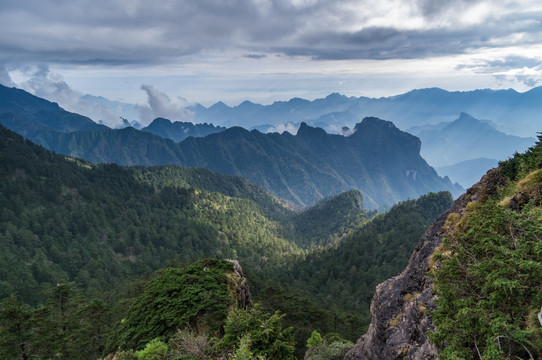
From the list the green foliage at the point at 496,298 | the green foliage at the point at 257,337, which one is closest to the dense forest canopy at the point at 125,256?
the green foliage at the point at 257,337

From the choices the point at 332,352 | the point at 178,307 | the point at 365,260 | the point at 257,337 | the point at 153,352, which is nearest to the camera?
the point at 153,352

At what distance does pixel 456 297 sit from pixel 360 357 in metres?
13.0

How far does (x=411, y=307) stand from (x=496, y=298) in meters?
8.87

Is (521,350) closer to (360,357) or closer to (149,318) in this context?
(360,357)

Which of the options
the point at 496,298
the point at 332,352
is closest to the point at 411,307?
the point at 496,298

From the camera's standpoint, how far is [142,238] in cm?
17500

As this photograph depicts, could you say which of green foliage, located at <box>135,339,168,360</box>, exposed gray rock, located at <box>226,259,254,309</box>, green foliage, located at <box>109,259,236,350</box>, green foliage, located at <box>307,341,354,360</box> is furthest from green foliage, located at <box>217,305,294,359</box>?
exposed gray rock, located at <box>226,259,254,309</box>

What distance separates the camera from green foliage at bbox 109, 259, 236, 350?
87.8 feet

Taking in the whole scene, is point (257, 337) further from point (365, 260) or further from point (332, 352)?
point (365, 260)

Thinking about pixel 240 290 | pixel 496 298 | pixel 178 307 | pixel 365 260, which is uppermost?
pixel 496 298

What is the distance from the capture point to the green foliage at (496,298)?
872cm

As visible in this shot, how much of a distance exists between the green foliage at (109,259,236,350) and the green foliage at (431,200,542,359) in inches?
834

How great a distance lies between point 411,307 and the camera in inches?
703

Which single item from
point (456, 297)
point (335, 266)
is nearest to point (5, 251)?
point (335, 266)
